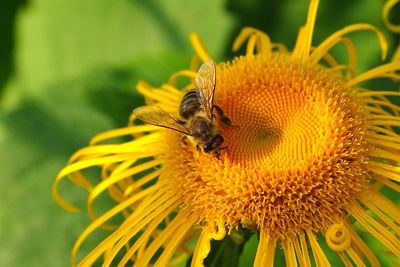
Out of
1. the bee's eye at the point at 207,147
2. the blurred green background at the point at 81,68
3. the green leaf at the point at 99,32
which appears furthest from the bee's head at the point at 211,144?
the green leaf at the point at 99,32

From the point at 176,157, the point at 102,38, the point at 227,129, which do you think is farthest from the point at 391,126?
the point at 102,38

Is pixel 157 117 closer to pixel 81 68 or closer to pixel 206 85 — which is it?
pixel 206 85

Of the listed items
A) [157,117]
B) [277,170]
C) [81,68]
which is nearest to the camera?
[277,170]

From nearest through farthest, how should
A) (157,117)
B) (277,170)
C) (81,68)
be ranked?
(277,170)
(157,117)
(81,68)

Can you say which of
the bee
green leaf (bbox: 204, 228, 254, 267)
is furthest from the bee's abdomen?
green leaf (bbox: 204, 228, 254, 267)

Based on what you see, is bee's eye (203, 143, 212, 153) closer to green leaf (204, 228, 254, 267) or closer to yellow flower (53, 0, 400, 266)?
yellow flower (53, 0, 400, 266)

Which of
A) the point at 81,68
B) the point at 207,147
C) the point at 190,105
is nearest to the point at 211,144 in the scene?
the point at 207,147
